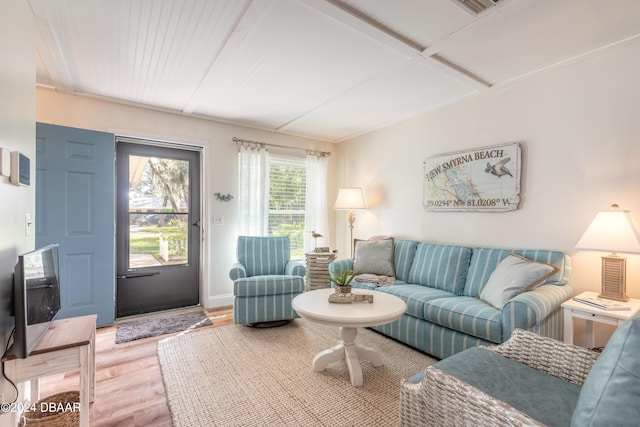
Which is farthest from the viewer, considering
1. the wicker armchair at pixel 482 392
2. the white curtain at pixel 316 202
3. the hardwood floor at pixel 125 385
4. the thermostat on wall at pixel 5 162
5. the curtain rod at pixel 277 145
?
the white curtain at pixel 316 202

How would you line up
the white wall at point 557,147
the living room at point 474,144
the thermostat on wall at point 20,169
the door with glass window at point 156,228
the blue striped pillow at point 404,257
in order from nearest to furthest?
1. the thermostat on wall at point 20,169
2. the living room at point 474,144
3. the white wall at point 557,147
4. the blue striped pillow at point 404,257
5. the door with glass window at point 156,228

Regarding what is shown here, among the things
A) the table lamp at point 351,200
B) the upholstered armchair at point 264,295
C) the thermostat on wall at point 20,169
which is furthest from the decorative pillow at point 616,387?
the table lamp at point 351,200

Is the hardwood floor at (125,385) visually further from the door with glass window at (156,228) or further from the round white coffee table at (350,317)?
the round white coffee table at (350,317)

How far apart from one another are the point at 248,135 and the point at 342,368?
3084 millimetres

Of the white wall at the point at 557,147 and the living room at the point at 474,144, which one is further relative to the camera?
the white wall at the point at 557,147

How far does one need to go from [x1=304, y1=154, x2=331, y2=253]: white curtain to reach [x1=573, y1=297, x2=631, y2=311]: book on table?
309 cm

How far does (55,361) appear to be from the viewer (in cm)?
145

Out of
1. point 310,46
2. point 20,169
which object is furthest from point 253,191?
point 20,169

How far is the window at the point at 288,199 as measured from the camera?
14.0 feet

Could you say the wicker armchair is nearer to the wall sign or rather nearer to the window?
the wall sign

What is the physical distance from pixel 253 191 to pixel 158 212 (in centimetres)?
117

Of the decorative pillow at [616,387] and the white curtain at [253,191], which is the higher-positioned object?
the white curtain at [253,191]

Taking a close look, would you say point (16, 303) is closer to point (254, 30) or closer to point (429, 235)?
point (254, 30)

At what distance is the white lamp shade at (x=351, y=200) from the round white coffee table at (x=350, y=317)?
1679mm
